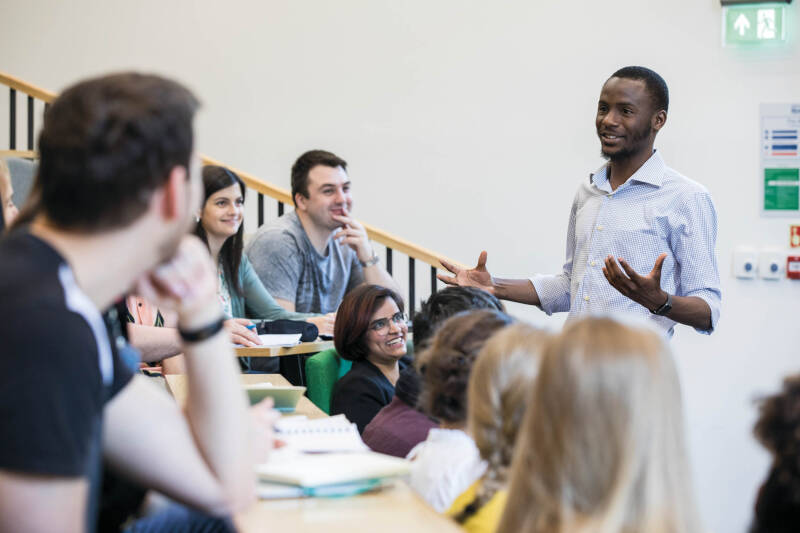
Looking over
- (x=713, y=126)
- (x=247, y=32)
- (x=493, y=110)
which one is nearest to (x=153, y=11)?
(x=247, y=32)

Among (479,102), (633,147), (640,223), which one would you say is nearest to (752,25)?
(479,102)

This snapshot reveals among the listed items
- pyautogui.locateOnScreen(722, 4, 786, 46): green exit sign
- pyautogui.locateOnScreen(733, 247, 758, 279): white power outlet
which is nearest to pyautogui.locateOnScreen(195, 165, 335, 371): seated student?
pyautogui.locateOnScreen(733, 247, 758, 279): white power outlet

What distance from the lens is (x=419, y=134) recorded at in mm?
4711

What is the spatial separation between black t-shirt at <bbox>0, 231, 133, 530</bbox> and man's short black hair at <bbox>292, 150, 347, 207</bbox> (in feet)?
9.85

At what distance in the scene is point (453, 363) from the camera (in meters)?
1.46

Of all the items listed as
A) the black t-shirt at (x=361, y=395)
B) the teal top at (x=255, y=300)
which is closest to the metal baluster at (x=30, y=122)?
the teal top at (x=255, y=300)

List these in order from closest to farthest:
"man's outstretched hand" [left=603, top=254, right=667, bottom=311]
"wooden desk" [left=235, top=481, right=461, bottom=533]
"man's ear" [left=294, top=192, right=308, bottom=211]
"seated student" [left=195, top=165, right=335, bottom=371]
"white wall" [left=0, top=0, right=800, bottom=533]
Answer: "wooden desk" [left=235, top=481, right=461, bottom=533] → "man's outstretched hand" [left=603, top=254, right=667, bottom=311] → "seated student" [left=195, top=165, right=335, bottom=371] → "man's ear" [left=294, top=192, right=308, bottom=211] → "white wall" [left=0, top=0, right=800, bottom=533]

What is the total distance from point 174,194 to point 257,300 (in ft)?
8.52

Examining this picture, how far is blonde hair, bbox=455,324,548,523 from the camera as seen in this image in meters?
1.16

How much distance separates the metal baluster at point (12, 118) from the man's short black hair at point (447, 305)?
3667mm

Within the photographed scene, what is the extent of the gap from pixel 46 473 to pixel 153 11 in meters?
4.49

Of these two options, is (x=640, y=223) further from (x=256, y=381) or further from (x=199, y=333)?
(x=199, y=333)

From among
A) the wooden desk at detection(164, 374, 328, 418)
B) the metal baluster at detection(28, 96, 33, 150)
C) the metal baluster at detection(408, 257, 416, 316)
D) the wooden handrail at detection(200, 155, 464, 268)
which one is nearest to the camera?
the wooden desk at detection(164, 374, 328, 418)

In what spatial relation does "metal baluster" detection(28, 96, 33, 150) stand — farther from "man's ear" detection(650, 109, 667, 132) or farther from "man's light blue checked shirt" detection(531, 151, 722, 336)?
"man's ear" detection(650, 109, 667, 132)
